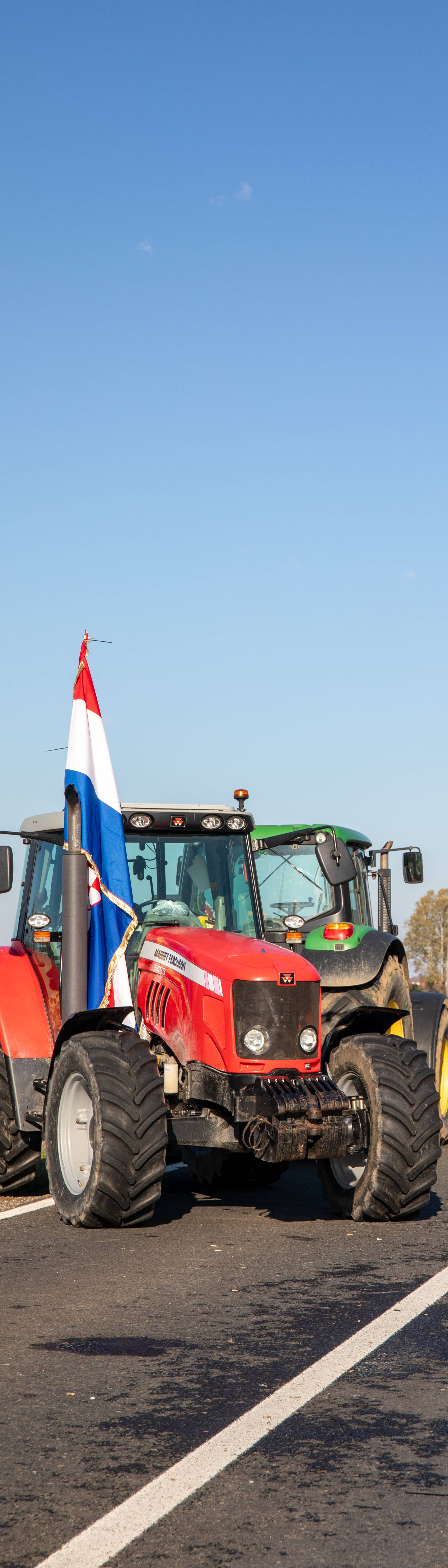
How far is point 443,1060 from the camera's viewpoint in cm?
1414

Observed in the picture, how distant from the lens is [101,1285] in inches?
260

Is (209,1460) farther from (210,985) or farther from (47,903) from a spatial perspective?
(47,903)

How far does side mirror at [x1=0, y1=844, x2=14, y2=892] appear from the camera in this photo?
8.99 meters

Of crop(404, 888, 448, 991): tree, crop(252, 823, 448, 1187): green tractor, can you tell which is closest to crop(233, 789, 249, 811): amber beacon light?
crop(252, 823, 448, 1187): green tractor

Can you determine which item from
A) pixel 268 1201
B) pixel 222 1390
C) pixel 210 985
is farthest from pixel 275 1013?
pixel 222 1390

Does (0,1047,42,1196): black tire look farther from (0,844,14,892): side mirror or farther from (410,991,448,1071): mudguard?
(410,991,448,1071): mudguard

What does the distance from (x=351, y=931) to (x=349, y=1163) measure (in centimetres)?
413

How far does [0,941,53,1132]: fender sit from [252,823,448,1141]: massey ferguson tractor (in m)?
1.77

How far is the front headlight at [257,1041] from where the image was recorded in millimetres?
8148

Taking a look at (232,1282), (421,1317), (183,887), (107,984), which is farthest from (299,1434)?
(183,887)

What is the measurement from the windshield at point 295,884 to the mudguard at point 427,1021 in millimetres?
1282

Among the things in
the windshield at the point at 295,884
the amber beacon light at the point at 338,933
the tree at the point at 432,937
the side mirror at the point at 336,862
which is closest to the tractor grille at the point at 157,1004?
the side mirror at the point at 336,862

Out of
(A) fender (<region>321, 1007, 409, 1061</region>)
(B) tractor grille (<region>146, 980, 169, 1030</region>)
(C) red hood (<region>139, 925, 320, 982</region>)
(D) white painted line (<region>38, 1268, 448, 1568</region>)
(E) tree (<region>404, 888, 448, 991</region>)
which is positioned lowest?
(D) white painted line (<region>38, 1268, 448, 1568</region>)

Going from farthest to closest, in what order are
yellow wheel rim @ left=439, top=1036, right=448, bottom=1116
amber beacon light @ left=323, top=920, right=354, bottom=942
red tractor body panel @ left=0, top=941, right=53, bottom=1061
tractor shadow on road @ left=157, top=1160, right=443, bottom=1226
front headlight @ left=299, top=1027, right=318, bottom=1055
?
yellow wheel rim @ left=439, top=1036, right=448, bottom=1116, amber beacon light @ left=323, top=920, right=354, bottom=942, red tractor body panel @ left=0, top=941, right=53, bottom=1061, tractor shadow on road @ left=157, top=1160, right=443, bottom=1226, front headlight @ left=299, top=1027, right=318, bottom=1055
